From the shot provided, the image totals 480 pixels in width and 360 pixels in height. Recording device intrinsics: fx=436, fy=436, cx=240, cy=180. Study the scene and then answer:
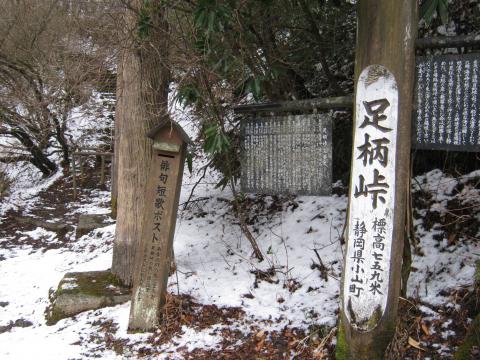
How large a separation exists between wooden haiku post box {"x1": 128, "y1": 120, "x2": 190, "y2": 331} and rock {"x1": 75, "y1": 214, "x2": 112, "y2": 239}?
417 centimetres

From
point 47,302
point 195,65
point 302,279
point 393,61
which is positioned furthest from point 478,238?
point 47,302

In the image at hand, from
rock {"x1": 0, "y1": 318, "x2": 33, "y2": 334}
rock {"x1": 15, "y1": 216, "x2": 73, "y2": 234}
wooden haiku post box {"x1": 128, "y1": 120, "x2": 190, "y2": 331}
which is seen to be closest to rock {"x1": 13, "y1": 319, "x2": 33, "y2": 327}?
rock {"x1": 0, "y1": 318, "x2": 33, "y2": 334}

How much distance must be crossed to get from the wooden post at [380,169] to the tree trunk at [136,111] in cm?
226

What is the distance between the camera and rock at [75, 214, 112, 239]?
7973 mm

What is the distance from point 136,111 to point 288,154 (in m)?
1.82

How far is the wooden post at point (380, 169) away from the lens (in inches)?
120

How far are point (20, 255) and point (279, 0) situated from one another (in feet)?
20.4

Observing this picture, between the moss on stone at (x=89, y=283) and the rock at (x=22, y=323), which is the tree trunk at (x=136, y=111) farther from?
the rock at (x=22, y=323)

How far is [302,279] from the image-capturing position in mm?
4426

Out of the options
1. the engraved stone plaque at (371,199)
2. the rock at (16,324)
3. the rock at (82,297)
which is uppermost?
the engraved stone plaque at (371,199)

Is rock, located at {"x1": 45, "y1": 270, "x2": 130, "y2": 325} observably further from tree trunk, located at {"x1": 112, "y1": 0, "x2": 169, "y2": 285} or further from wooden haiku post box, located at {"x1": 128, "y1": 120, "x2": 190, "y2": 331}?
wooden haiku post box, located at {"x1": 128, "y1": 120, "x2": 190, "y2": 331}

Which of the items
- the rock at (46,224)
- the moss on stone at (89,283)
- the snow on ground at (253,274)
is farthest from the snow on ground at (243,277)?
the rock at (46,224)

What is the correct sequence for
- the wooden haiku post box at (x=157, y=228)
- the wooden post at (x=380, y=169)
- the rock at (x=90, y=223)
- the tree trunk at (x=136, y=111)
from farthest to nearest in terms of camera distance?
the rock at (x=90, y=223) < the tree trunk at (x=136, y=111) < the wooden haiku post box at (x=157, y=228) < the wooden post at (x=380, y=169)

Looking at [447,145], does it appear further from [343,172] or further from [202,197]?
[202,197]
